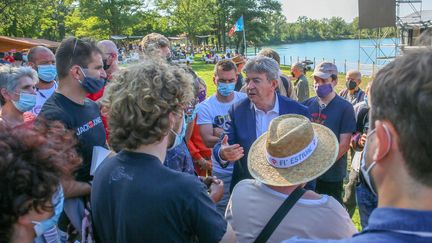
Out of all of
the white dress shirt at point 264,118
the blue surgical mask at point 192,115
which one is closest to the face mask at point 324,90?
the white dress shirt at point 264,118

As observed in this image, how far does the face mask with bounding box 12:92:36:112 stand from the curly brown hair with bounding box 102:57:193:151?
2306 mm

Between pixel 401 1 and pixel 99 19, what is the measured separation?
37.9 meters

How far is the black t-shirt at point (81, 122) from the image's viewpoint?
2738mm

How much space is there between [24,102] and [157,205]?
2.87m

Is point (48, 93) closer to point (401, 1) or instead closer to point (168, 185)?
point (168, 185)

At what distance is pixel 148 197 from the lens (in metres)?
1.65

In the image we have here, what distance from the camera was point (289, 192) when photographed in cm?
190

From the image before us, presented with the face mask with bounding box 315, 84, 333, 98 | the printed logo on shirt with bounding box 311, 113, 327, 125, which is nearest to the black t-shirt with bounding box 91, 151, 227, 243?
the printed logo on shirt with bounding box 311, 113, 327, 125

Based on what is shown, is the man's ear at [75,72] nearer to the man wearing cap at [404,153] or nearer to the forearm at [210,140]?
the forearm at [210,140]

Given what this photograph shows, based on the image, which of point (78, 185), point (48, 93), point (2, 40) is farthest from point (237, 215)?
point (2, 40)

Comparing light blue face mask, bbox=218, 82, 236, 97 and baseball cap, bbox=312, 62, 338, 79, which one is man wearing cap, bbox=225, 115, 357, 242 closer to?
light blue face mask, bbox=218, 82, 236, 97

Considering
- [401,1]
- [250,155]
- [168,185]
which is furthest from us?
[401,1]

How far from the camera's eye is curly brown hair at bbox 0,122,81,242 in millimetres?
1303

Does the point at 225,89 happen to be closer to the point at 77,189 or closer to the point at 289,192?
the point at 77,189
